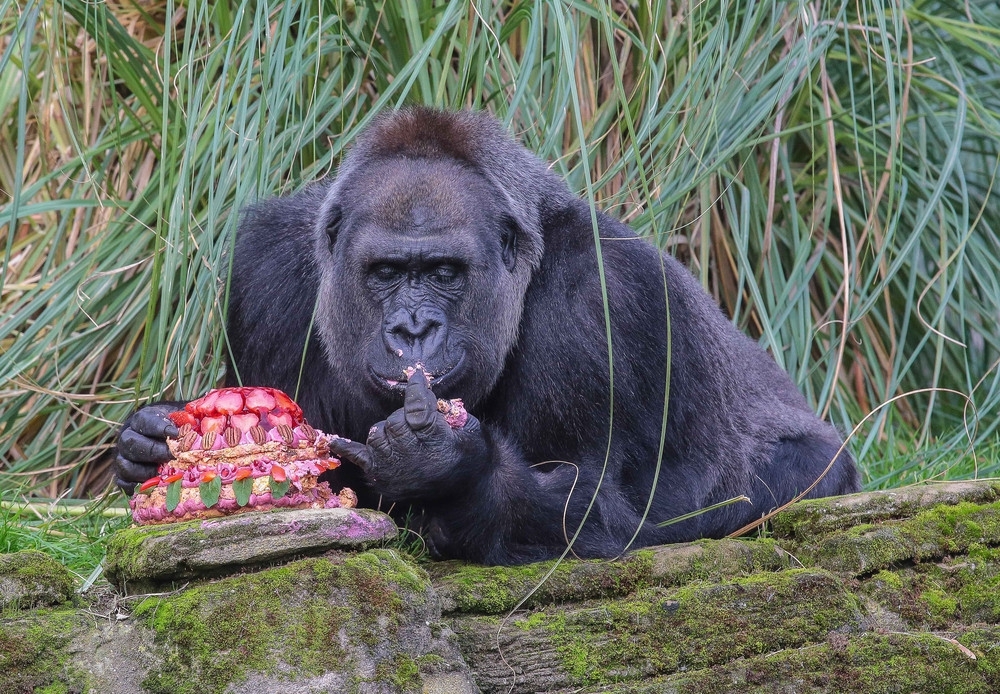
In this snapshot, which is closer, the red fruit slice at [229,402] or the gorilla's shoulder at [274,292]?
the red fruit slice at [229,402]

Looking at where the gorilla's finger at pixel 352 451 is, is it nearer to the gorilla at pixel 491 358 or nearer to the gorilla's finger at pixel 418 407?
the gorilla at pixel 491 358

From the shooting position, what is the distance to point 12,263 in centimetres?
655

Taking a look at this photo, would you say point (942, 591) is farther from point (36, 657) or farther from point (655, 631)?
point (36, 657)

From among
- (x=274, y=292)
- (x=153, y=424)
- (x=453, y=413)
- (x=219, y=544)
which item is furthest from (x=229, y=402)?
(x=274, y=292)

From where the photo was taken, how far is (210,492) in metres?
3.42

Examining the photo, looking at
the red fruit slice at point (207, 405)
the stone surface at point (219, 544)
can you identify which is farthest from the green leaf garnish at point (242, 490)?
the red fruit slice at point (207, 405)

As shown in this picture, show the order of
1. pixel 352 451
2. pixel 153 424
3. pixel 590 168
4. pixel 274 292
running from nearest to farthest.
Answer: pixel 352 451
pixel 153 424
pixel 274 292
pixel 590 168

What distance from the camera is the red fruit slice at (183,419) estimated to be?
Result: 148 inches

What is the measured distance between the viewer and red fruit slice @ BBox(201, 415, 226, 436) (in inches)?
144

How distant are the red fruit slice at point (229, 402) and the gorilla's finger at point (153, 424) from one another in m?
0.38

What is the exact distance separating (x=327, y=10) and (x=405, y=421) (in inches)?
115

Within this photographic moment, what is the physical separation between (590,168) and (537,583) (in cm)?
274

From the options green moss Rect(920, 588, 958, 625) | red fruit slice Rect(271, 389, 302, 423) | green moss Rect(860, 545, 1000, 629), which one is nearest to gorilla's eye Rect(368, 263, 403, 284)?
red fruit slice Rect(271, 389, 302, 423)

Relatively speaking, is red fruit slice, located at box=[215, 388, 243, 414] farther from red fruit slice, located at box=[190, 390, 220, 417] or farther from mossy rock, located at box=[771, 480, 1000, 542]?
mossy rock, located at box=[771, 480, 1000, 542]
